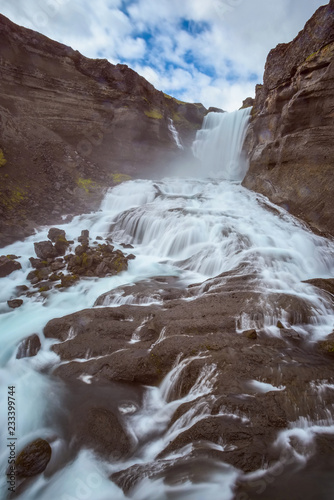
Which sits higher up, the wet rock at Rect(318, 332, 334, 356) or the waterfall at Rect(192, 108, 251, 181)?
the waterfall at Rect(192, 108, 251, 181)

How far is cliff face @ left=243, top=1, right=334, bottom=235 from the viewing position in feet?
36.2

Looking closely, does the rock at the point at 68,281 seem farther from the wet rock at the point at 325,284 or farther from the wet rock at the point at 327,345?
the wet rock at the point at 325,284

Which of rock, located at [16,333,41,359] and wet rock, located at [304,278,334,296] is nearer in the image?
rock, located at [16,333,41,359]

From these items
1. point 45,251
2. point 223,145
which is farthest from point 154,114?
point 45,251

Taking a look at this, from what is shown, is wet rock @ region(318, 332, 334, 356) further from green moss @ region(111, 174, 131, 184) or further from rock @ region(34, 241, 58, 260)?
green moss @ region(111, 174, 131, 184)

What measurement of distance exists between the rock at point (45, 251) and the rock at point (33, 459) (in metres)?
7.10

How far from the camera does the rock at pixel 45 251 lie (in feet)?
31.0

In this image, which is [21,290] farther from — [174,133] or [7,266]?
[174,133]

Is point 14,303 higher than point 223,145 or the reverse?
the reverse

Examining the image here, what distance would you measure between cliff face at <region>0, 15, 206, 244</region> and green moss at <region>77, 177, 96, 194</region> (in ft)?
0.06

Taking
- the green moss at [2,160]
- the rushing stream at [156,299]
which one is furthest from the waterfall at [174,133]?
the green moss at [2,160]

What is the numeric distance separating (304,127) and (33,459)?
14.8 metres

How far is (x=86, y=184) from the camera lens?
16.7 m

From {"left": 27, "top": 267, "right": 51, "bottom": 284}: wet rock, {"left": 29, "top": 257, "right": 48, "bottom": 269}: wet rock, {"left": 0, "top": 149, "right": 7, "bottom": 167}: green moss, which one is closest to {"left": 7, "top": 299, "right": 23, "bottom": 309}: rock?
{"left": 27, "top": 267, "right": 51, "bottom": 284}: wet rock
